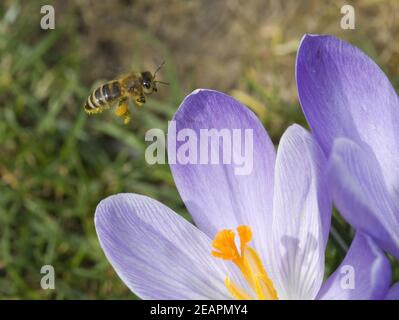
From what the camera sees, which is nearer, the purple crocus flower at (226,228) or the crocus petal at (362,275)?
the crocus petal at (362,275)

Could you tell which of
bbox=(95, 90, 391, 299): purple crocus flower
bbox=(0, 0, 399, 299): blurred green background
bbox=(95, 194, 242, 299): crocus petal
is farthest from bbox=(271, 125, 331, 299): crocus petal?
bbox=(0, 0, 399, 299): blurred green background

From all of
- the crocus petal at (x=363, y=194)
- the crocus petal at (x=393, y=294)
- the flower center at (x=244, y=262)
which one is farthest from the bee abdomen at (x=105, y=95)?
the crocus petal at (x=393, y=294)

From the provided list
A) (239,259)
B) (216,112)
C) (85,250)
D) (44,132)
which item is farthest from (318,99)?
(44,132)

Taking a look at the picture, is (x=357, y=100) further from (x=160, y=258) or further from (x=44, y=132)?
(x=44, y=132)

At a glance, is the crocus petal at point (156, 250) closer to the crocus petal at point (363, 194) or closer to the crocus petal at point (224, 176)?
the crocus petal at point (224, 176)

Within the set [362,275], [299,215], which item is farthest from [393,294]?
[299,215]

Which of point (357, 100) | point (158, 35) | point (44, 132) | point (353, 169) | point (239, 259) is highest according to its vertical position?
point (158, 35)
